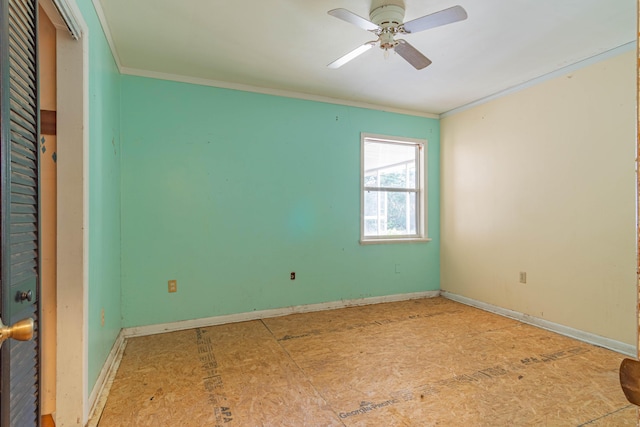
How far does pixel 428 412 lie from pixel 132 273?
2.74m

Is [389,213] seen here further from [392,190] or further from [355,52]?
[355,52]

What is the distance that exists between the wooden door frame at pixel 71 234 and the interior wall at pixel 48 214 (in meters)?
0.03

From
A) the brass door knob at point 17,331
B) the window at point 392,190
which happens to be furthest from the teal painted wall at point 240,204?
the brass door knob at point 17,331

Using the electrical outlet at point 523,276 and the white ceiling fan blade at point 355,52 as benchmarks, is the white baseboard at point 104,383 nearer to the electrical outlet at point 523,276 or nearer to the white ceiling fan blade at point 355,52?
the white ceiling fan blade at point 355,52

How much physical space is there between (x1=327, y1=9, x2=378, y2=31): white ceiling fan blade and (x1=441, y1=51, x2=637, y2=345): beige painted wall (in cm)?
225

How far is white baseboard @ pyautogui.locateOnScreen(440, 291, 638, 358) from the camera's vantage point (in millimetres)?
2600

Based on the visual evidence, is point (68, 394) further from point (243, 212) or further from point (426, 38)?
point (426, 38)

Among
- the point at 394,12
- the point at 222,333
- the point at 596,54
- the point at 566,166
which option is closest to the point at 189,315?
the point at 222,333

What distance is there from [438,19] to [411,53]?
399 millimetres

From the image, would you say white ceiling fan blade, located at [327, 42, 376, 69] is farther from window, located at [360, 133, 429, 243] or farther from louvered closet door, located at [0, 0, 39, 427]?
louvered closet door, located at [0, 0, 39, 427]

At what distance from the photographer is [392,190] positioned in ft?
13.9

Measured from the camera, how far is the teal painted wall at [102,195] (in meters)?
1.89

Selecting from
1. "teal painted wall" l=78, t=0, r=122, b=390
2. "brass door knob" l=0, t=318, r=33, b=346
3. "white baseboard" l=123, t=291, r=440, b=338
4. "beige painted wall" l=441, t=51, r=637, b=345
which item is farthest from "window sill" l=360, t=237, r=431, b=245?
"brass door knob" l=0, t=318, r=33, b=346

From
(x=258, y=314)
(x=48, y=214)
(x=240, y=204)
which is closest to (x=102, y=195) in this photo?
(x=48, y=214)
